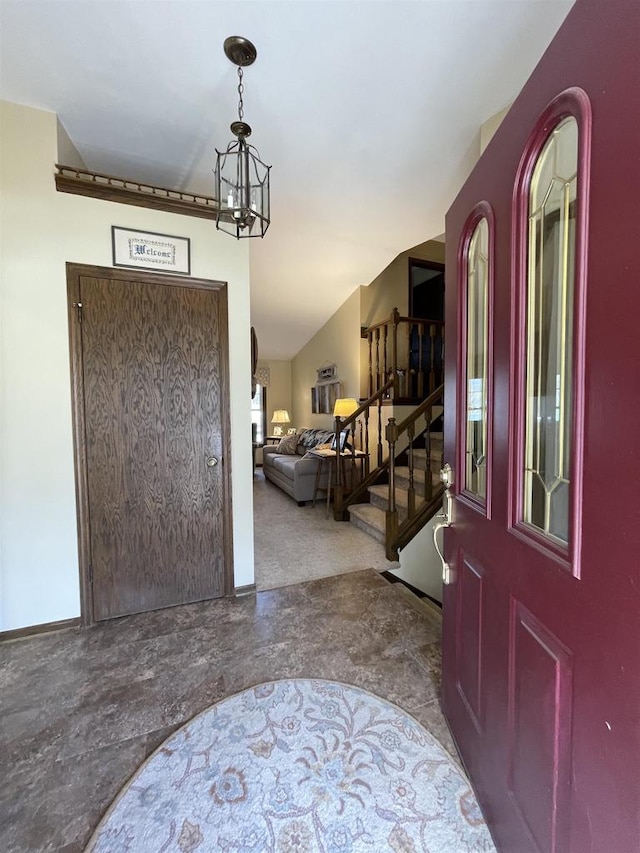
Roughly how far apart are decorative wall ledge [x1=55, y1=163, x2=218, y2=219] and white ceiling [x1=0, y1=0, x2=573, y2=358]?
12.7 inches

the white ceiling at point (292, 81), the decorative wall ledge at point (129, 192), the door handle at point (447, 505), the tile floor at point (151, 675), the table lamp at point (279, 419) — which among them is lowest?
the tile floor at point (151, 675)

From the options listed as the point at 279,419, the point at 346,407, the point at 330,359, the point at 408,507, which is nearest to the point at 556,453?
the point at 408,507

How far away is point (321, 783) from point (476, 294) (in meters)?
1.78

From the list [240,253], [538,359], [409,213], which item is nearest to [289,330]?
[409,213]

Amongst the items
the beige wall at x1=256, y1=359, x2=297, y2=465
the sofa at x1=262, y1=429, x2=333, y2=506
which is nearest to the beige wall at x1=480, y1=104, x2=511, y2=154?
the sofa at x1=262, y1=429, x2=333, y2=506

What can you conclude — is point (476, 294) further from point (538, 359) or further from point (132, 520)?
point (132, 520)

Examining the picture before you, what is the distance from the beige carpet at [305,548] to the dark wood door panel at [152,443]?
601 millimetres

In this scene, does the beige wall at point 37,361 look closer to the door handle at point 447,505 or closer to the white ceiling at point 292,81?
the white ceiling at point 292,81

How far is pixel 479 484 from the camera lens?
122 centimetres

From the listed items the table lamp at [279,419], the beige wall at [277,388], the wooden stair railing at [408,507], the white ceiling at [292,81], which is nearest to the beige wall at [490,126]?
the white ceiling at [292,81]

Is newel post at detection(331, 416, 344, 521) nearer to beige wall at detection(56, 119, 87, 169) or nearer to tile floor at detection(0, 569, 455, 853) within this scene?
tile floor at detection(0, 569, 455, 853)

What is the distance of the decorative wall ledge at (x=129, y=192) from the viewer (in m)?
1.96

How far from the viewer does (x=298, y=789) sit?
1.19 m

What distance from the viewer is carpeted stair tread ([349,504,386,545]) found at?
3434 mm
